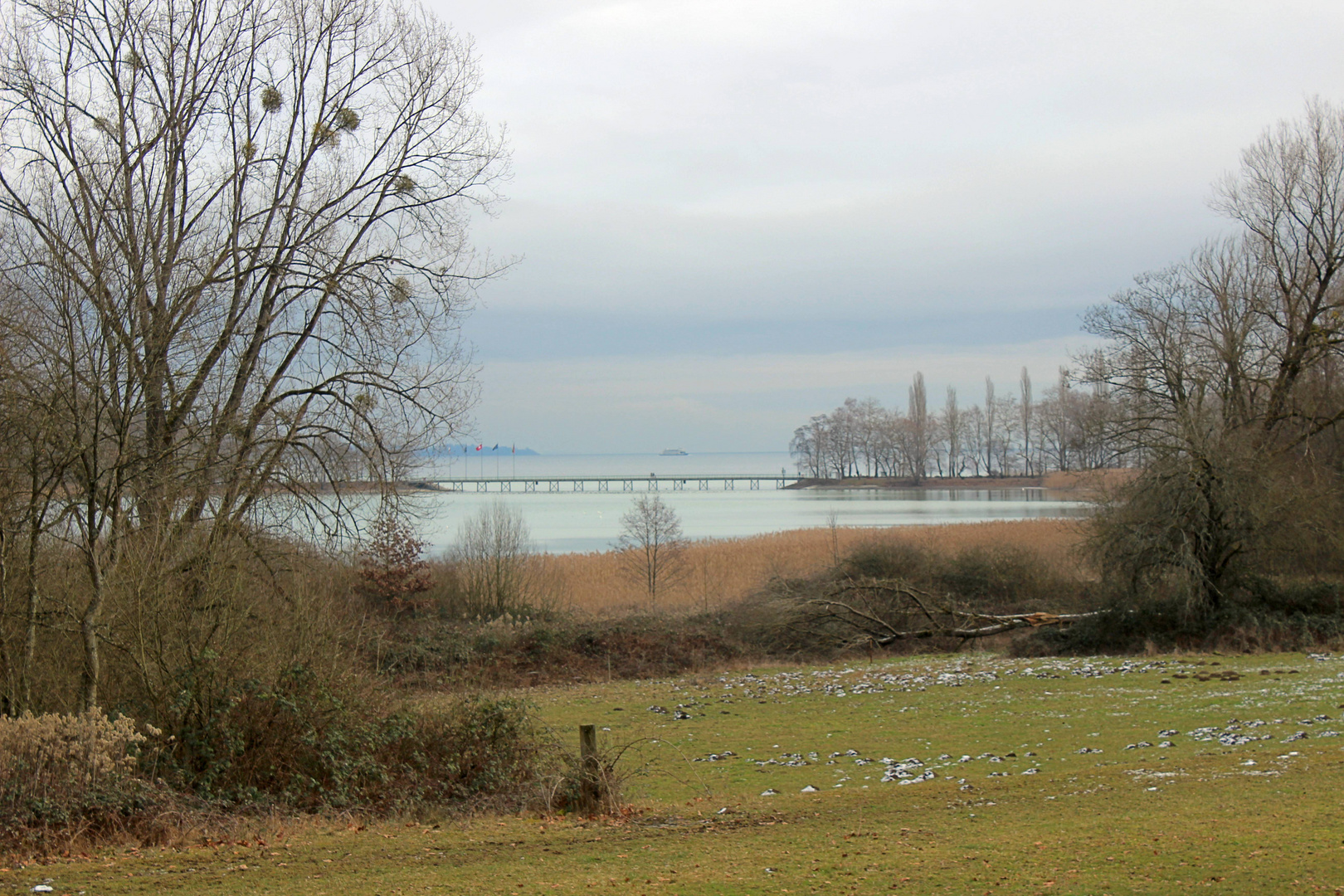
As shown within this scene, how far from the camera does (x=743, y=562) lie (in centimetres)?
4141

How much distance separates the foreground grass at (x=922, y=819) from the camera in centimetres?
696

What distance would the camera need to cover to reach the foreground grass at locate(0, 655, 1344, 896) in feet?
22.8

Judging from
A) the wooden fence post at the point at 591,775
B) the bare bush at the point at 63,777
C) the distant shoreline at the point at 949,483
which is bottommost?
the wooden fence post at the point at 591,775

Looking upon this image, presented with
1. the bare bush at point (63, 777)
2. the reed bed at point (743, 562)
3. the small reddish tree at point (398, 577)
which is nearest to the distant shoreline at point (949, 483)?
the reed bed at point (743, 562)

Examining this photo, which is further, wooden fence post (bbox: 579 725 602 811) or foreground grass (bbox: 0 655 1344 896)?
wooden fence post (bbox: 579 725 602 811)

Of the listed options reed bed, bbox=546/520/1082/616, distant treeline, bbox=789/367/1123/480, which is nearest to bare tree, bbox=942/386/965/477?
distant treeline, bbox=789/367/1123/480

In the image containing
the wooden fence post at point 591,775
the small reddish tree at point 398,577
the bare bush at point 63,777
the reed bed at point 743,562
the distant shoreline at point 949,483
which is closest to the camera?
the bare bush at point 63,777

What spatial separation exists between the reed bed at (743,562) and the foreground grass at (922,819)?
1543 centimetres

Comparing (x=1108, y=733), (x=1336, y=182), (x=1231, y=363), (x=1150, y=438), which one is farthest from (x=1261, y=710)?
(x=1336, y=182)

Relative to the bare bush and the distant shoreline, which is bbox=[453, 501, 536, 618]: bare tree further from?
the distant shoreline

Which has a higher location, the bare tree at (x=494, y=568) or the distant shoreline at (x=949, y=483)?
the distant shoreline at (x=949, y=483)

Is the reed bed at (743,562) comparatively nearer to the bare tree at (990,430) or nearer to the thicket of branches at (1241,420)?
the thicket of branches at (1241,420)

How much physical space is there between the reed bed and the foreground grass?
15429 millimetres

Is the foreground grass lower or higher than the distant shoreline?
lower
